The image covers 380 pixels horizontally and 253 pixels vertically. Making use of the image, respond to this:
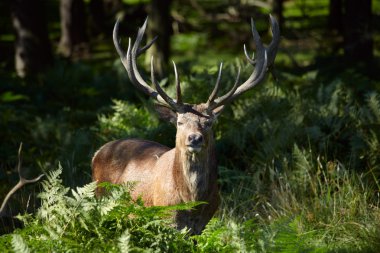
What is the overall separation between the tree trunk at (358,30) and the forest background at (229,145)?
0.08 ft

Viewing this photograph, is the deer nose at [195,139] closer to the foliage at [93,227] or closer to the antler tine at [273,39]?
the foliage at [93,227]

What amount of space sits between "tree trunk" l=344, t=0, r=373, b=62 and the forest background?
23 mm

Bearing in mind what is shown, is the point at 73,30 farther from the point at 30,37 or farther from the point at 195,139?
the point at 195,139

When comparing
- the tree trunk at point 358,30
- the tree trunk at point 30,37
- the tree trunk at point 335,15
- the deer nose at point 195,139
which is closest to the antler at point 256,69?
the deer nose at point 195,139

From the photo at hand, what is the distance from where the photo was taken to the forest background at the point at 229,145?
16.2ft

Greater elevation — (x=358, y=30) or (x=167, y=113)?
(x=358, y=30)

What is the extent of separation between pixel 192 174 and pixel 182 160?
0.15 m

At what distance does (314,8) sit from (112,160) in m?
19.0

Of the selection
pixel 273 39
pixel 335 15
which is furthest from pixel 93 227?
pixel 335 15

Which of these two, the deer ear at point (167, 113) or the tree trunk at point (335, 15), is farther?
the tree trunk at point (335, 15)

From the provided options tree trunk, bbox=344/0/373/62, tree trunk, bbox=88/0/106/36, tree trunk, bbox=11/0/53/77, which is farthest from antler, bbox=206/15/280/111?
tree trunk, bbox=88/0/106/36

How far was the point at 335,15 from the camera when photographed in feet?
67.6

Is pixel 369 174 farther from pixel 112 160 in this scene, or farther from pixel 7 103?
pixel 7 103

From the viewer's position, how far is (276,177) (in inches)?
322
